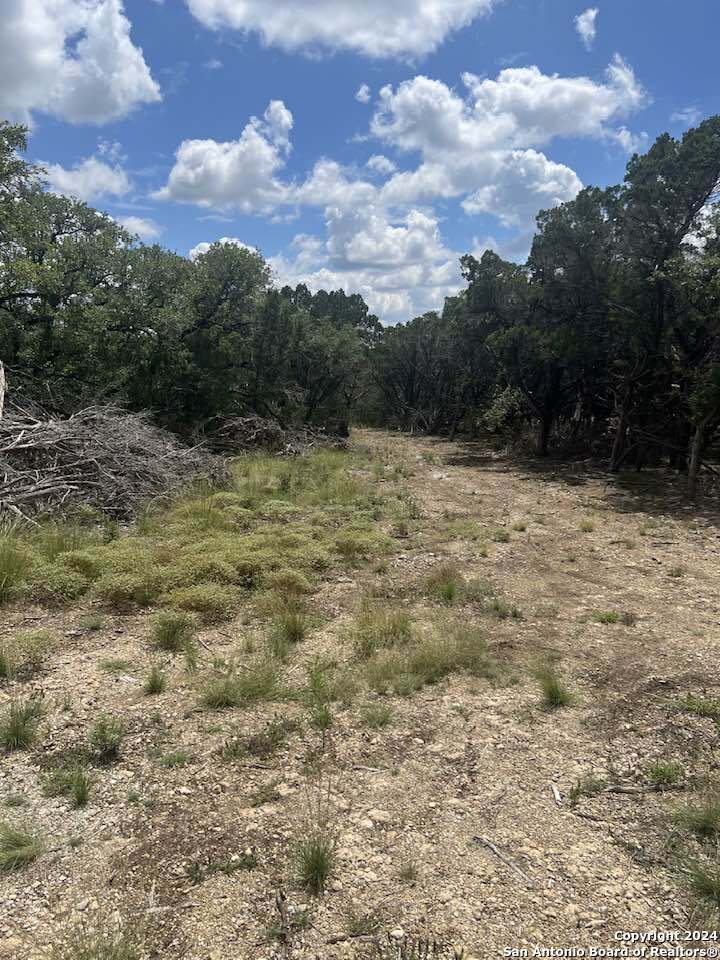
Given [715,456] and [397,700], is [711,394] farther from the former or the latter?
[397,700]

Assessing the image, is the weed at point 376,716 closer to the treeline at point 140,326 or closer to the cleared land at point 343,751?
the cleared land at point 343,751

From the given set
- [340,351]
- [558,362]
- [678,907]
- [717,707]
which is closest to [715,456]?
[558,362]

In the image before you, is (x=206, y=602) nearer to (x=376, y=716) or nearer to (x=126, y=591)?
(x=126, y=591)

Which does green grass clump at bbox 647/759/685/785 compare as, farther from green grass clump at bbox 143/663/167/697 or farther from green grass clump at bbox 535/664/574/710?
green grass clump at bbox 143/663/167/697

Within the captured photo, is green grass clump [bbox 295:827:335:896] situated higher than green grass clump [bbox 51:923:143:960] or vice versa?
green grass clump [bbox 295:827:335:896]

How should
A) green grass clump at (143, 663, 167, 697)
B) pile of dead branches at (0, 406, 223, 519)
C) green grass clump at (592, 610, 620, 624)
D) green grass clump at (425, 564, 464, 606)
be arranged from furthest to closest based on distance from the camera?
pile of dead branches at (0, 406, 223, 519) → green grass clump at (425, 564, 464, 606) → green grass clump at (592, 610, 620, 624) → green grass clump at (143, 663, 167, 697)

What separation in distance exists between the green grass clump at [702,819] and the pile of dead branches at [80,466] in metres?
7.75

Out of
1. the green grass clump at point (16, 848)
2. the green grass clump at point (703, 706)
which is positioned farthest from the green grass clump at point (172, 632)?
the green grass clump at point (703, 706)

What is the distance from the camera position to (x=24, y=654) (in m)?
4.74

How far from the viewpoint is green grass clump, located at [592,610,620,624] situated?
19.1ft

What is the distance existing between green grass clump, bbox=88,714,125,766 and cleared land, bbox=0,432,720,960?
3 cm

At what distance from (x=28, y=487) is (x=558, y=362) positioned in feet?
51.9

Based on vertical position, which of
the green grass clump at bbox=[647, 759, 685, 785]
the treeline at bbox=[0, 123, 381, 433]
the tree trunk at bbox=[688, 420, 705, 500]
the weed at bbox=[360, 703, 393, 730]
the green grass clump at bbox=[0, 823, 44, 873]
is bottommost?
the green grass clump at bbox=[0, 823, 44, 873]

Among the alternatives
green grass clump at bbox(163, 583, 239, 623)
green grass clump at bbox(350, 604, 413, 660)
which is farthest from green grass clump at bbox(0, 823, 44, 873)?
green grass clump at bbox(163, 583, 239, 623)
